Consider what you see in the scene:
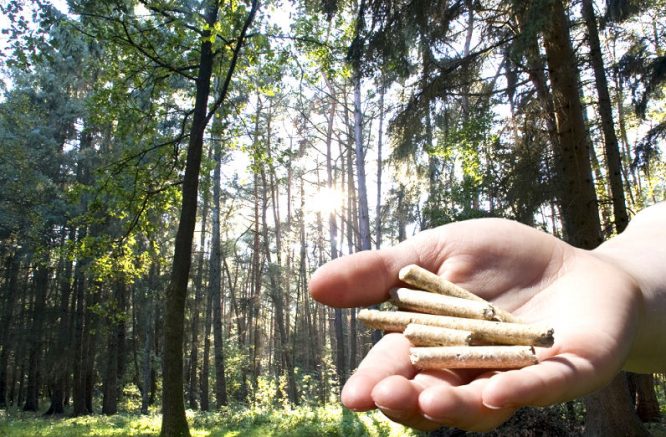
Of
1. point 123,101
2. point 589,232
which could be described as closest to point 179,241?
point 123,101

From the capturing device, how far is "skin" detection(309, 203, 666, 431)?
63.4 inches

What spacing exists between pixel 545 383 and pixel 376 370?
0.64 meters

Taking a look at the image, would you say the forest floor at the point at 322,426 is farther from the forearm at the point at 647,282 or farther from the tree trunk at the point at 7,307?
the tree trunk at the point at 7,307

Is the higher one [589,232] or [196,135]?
[196,135]

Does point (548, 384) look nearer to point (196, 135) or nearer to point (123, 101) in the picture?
point (196, 135)

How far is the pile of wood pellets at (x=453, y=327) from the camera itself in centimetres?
189

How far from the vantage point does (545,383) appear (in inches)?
62.4

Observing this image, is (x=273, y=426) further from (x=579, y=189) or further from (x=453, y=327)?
(x=453, y=327)

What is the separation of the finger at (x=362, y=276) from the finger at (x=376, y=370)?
0.78ft

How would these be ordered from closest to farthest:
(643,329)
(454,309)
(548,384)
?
(548,384) → (643,329) → (454,309)

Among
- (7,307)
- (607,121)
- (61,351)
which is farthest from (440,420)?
(7,307)

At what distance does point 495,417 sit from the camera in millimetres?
1646

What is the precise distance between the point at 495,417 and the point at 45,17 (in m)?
8.36

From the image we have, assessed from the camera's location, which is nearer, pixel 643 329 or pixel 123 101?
pixel 643 329
